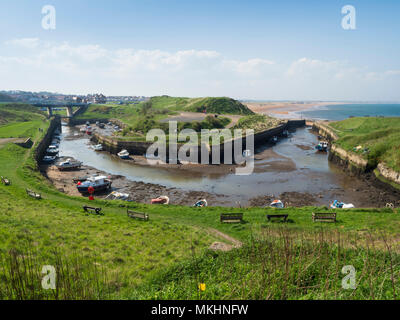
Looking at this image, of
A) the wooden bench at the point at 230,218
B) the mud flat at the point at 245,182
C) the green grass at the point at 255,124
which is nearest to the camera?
the wooden bench at the point at 230,218

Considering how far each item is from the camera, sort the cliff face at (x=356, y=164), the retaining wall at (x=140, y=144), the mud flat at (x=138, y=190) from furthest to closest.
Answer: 1. the retaining wall at (x=140, y=144)
2. the cliff face at (x=356, y=164)
3. the mud flat at (x=138, y=190)

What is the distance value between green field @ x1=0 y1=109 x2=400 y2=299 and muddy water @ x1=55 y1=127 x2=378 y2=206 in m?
11.0

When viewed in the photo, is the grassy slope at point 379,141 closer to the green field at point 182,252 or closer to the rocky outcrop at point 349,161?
the rocky outcrop at point 349,161

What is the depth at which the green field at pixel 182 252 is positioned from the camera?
8.09m

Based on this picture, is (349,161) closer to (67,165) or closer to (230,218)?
(230,218)

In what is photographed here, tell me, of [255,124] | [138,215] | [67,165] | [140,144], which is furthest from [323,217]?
[255,124]

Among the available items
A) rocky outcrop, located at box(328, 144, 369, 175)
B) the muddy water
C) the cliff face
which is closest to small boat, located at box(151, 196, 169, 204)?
the muddy water

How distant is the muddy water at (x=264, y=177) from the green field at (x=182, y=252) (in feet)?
36.1

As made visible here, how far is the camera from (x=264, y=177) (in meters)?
40.3

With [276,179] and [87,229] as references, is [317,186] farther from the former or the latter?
[87,229]

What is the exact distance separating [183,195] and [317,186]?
19.9 metres

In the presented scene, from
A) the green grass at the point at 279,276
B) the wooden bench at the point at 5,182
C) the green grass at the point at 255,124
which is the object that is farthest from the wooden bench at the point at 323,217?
Result: the green grass at the point at 255,124
